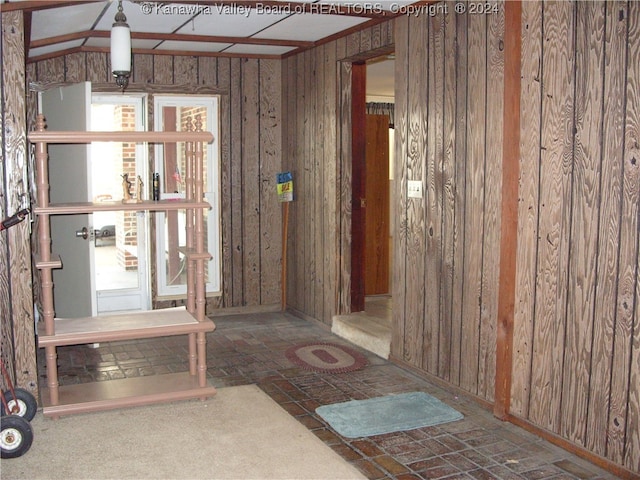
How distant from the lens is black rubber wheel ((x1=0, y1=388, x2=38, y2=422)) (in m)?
3.41

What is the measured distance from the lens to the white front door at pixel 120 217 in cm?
594

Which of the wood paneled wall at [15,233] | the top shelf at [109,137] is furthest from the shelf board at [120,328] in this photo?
the top shelf at [109,137]

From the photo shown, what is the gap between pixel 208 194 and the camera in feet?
20.4

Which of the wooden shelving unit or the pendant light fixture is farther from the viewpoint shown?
the pendant light fixture

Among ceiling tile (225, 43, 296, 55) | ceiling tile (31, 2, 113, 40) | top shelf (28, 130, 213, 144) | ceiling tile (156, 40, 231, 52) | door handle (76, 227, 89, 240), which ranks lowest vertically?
door handle (76, 227, 89, 240)

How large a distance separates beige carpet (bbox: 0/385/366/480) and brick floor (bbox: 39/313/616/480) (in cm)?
17

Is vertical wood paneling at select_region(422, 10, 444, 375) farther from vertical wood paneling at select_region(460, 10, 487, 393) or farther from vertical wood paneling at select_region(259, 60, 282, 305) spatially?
vertical wood paneling at select_region(259, 60, 282, 305)

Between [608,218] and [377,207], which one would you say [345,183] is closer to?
[377,207]

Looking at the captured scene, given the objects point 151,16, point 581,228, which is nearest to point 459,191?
point 581,228

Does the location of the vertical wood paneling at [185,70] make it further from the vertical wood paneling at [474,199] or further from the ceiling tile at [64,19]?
the vertical wood paneling at [474,199]

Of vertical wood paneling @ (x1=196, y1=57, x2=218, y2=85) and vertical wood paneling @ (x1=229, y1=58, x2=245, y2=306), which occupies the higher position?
vertical wood paneling @ (x1=196, y1=57, x2=218, y2=85)

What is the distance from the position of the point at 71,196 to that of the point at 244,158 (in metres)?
1.73

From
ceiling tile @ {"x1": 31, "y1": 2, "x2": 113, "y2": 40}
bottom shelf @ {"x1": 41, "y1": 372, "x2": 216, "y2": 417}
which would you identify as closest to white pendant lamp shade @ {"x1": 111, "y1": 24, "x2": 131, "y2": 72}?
ceiling tile @ {"x1": 31, "y1": 2, "x2": 113, "y2": 40}

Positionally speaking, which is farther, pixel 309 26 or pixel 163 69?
pixel 163 69
